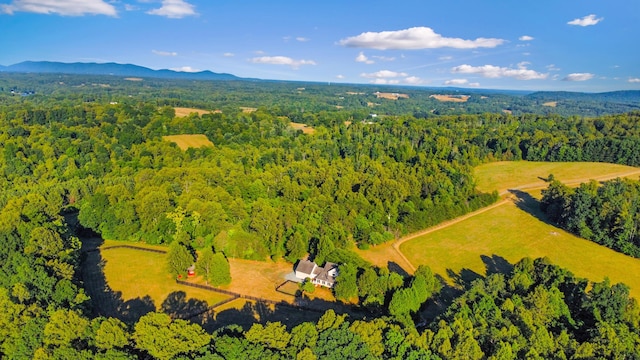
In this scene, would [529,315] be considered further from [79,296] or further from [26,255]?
[26,255]

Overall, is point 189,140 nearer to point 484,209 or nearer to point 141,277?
point 141,277

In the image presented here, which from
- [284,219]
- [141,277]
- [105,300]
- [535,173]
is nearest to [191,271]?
[141,277]

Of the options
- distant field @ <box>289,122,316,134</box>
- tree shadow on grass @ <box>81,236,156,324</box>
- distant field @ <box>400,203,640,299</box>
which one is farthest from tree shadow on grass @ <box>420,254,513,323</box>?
distant field @ <box>289,122,316,134</box>

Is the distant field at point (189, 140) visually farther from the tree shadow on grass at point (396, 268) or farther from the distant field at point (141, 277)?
the tree shadow on grass at point (396, 268)

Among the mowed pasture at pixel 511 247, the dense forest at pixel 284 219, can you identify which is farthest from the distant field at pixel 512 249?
the dense forest at pixel 284 219

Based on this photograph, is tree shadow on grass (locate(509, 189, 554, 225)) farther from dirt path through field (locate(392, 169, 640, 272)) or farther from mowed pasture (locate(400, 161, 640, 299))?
dirt path through field (locate(392, 169, 640, 272))

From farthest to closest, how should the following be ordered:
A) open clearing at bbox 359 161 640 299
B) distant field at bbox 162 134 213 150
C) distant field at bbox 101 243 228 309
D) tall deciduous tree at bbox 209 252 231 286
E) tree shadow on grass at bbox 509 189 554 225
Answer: distant field at bbox 162 134 213 150, tree shadow on grass at bbox 509 189 554 225, open clearing at bbox 359 161 640 299, tall deciduous tree at bbox 209 252 231 286, distant field at bbox 101 243 228 309
